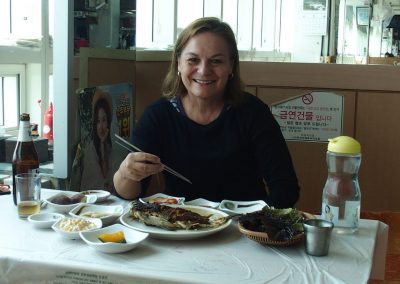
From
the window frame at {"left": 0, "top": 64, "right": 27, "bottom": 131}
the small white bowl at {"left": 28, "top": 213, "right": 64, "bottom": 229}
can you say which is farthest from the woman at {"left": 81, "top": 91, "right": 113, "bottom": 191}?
the small white bowl at {"left": 28, "top": 213, "right": 64, "bottom": 229}

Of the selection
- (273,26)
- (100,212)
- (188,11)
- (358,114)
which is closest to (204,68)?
(100,212)

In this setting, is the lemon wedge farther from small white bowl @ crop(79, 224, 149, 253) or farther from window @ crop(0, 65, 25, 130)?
window @ crop(0, 65, 25, 130)

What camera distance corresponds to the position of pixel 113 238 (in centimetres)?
119

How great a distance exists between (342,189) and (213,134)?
0.63m

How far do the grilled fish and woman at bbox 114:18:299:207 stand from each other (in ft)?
1.48

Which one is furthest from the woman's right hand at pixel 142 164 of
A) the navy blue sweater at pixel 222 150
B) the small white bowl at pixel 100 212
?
the navy blue sweater at pixel 222 150

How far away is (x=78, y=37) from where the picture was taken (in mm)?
2365

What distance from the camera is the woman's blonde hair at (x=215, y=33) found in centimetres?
188

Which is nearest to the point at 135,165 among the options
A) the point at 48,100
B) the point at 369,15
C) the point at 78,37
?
the point at 78,37

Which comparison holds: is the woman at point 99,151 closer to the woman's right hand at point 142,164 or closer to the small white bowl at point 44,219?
the woman's right hand at point 142,164

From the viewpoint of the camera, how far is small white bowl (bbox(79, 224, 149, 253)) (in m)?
1.14

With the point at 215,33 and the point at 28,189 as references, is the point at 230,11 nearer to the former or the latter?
the point at 215,33

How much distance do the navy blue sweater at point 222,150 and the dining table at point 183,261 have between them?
57 centimetres

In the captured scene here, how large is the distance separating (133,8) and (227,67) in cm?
127
